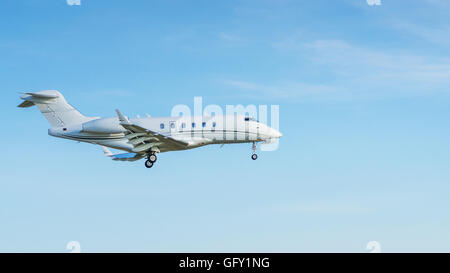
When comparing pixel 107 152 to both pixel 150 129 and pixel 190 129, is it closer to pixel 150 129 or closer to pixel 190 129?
pixel 150 129

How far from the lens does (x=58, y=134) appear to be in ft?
148

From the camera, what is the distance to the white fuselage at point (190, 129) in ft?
144

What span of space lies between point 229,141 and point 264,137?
2760 mm

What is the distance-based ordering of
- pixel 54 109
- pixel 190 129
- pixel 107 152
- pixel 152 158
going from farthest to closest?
pixel 107 152 → pixel 54 109 → pixel 190 129 → pixel 152 158

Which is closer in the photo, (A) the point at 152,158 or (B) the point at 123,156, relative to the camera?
(A) the point at 152,158

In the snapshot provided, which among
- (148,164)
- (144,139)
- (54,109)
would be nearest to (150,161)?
(148,164)

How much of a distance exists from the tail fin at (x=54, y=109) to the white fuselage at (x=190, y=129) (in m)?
0.93

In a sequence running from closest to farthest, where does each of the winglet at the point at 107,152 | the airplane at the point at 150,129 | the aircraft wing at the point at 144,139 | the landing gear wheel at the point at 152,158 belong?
the aircraft wing at the point at 144,139 < the airplane at the point at 150,129 < the landing gear wheel at the point at 152,158 < the winglet at the point at 107,152

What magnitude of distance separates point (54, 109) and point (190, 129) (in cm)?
1106

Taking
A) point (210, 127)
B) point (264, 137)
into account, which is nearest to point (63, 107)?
point (210, 127)

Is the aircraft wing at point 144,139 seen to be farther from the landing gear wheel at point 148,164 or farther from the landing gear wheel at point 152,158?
the landing gear wheel at point 148,164

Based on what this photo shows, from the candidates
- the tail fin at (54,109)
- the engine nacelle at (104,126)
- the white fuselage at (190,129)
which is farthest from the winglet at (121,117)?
the tail fin at (54,109)

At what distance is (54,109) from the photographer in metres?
45.7
